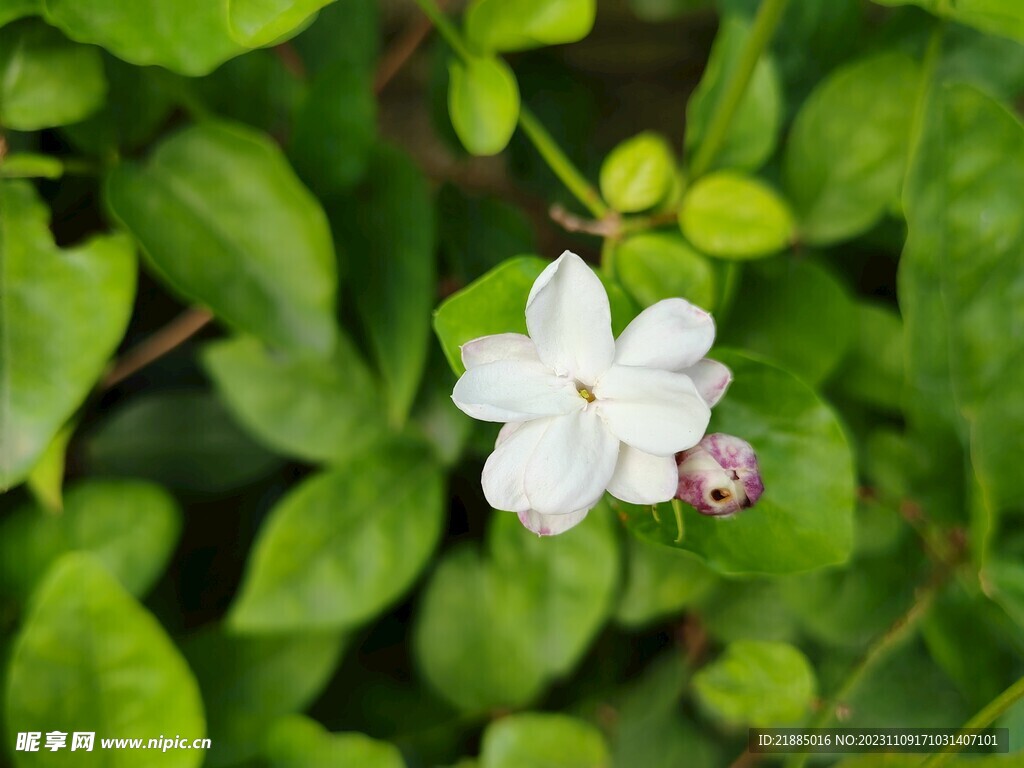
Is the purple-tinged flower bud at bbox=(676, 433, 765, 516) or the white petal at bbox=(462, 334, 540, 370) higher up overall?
the white petal at bbox=(462, 334, 540, 370)

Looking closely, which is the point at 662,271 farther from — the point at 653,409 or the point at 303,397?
the point at 303,397

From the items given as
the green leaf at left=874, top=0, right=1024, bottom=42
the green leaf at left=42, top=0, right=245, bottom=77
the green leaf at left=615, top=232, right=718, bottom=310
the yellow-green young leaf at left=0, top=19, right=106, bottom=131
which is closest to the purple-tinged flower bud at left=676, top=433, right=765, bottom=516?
the green leaf at left=615, top=232, right=718, bottom=310

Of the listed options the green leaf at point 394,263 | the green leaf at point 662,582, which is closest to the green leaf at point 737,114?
the green leaf at point 394,263

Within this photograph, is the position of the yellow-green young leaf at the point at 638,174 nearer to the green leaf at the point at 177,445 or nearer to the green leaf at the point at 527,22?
the green leaf at the point at 527,22

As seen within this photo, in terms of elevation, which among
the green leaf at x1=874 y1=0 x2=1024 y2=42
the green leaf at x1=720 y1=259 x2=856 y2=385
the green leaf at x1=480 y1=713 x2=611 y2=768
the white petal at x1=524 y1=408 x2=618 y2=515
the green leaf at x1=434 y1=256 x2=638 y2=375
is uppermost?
the green leaf at x1=874 y1=0 x2=1024 y2=42

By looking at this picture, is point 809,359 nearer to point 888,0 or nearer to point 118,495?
point 888,0

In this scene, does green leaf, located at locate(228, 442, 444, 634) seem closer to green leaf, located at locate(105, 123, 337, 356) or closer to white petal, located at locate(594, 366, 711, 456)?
green leaf, located at locate(105, 123, 337, 356)
